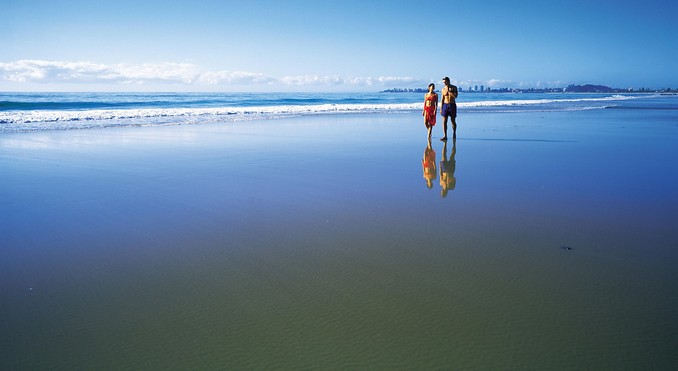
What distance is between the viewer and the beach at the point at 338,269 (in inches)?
85.3

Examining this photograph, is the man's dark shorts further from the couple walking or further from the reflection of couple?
the reflection of couple

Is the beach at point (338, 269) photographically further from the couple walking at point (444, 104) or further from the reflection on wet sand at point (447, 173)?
the couple walking at point (444, 104)

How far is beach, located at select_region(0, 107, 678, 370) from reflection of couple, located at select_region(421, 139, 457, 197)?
14cm

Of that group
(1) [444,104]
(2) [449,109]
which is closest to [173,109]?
(1) [444,104]

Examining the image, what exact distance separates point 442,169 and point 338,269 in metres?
4.48

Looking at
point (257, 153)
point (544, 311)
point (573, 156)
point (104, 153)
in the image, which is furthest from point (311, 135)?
point (544, 311)

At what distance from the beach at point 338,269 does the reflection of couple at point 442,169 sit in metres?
0.14

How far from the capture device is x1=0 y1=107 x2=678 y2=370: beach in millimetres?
2166

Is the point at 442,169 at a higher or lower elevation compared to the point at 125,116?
lower

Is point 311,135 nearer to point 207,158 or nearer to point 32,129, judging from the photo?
point 207,158

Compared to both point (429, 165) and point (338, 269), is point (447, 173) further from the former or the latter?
point (338, 269)

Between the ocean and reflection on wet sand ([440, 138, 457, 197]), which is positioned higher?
the ocean

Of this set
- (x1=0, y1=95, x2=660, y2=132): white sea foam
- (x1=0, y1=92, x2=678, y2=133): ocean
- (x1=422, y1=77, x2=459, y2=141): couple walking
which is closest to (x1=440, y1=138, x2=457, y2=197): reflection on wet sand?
(x1=422, y1=77, x2=459, y2=141): couple walking

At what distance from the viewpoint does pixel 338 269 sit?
3094 mm
